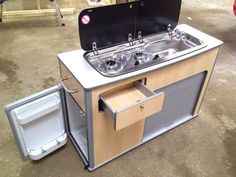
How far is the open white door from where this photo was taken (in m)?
1.28

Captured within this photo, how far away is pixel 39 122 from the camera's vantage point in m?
1.42

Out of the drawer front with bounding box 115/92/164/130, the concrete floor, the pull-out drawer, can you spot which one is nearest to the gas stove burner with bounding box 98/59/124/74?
the pull-out drawer

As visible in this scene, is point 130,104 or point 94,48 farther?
point 94,48

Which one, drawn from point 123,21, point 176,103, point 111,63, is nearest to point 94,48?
point 111,63

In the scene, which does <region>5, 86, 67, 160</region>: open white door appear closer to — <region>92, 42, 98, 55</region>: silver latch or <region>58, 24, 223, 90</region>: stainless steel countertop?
<region>58, 24, 223, 90</region>: stainless steel countertop

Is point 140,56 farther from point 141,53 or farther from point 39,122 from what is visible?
point 39,122

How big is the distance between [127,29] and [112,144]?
71cm

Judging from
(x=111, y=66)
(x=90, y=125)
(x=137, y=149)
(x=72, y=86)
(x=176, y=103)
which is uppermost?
(x=111, y=66)

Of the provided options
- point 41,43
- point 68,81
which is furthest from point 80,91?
point 41,43

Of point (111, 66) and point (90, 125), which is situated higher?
point (111, 66)

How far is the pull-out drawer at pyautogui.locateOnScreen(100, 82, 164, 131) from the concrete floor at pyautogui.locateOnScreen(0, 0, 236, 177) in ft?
1.67

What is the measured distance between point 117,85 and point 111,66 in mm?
155

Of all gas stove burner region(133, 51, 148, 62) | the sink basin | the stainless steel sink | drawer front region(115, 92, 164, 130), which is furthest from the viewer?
the sink basin

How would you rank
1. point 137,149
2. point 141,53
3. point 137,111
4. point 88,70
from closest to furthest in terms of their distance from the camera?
1. point 137,111
2. point 88,70
3. point 141,53
4. point 137,149
